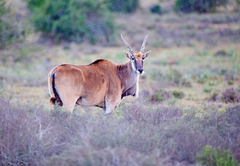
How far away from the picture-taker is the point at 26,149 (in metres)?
4.36

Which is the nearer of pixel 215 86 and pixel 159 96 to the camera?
pixel 159 96

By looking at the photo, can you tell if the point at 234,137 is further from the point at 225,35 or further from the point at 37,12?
the point at 37,12

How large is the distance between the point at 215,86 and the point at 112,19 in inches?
632

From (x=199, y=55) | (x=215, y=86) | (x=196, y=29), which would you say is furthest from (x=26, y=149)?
(x=196, y=29)

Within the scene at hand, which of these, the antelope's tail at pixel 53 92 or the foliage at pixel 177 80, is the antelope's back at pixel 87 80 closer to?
the antelope's tail at pixel 53 92

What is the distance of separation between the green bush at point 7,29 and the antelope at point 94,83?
1120 cm

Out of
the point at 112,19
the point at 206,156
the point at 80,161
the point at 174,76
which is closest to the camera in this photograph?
the point at 80,161

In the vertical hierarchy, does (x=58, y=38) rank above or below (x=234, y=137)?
above

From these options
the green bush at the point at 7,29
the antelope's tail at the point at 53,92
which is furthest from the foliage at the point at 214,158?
the green bush at the point at 7,29

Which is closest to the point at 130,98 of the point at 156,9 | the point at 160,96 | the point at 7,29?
the point at 160,96

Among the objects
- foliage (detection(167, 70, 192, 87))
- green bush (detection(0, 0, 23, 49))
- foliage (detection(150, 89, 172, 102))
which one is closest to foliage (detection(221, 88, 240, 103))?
foliage (detection(150, 89, 172, 102))

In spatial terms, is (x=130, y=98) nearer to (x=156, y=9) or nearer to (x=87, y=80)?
(x=87, y=80)

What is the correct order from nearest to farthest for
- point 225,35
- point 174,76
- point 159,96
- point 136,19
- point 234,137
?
point 234,137, point 159,96, point 174,76, point 225,35, point 136,19

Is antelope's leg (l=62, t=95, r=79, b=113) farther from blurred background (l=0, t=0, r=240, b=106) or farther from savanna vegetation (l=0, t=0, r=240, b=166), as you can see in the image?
blurred background (l=0, t=0, r=240, b=106)
